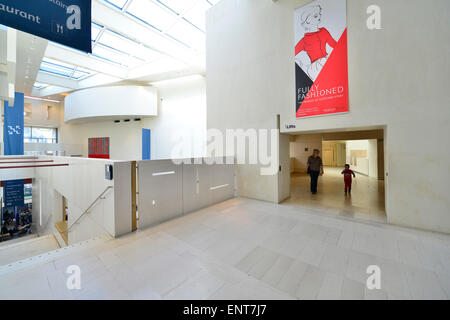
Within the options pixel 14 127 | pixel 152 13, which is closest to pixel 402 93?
pixel 152 13

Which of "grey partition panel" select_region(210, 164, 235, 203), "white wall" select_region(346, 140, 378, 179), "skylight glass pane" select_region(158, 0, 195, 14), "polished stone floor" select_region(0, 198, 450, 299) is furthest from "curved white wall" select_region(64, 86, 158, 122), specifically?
"white wall" select_region(346, 140, 378, 179)

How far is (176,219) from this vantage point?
4.21 metres

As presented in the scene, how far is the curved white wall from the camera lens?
12.0 m

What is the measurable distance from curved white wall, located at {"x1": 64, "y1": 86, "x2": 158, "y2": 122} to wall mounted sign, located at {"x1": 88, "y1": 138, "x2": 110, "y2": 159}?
2886 millimetres

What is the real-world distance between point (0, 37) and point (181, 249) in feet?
27.8

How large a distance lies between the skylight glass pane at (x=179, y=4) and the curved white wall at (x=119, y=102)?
578 centimetres

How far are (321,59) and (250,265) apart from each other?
4.90 m

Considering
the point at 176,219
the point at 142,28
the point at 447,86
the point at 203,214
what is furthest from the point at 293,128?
the point at 142,28

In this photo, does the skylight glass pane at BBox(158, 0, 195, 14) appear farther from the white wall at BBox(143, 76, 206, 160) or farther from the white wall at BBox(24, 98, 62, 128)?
the white wall at BBox(24, 98, 62, 128)

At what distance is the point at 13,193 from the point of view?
439 inches

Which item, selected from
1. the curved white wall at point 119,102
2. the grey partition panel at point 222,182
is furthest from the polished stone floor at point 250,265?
the curved white wall at point 119,102

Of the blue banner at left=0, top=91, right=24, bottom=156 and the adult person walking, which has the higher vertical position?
the blue banner at left=0, top=91, right=24, bottom=156
